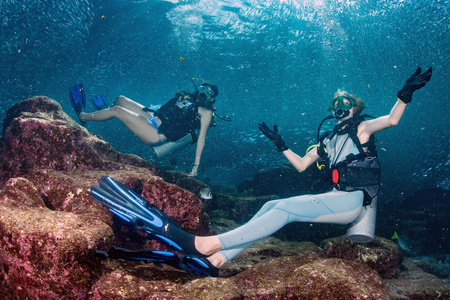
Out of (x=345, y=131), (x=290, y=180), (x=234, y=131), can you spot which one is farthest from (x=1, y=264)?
(x=234, y=131)

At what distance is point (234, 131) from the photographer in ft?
90.1

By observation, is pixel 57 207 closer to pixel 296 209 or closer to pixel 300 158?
pixel 296 209

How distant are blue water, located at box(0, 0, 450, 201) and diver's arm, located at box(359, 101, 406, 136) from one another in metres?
8.56

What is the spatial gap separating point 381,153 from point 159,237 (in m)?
35.3

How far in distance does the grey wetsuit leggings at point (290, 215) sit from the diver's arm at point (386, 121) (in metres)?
1.00

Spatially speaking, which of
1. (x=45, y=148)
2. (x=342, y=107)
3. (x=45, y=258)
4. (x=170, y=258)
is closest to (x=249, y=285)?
(x=170, y=258)

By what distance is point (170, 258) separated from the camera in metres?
2.14

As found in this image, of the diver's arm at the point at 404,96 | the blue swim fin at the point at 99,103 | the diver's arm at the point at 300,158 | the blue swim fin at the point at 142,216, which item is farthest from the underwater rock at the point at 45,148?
the diver's arm at the point at 404,96

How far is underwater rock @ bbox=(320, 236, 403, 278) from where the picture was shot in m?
3.53

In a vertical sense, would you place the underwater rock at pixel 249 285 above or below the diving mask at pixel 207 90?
below

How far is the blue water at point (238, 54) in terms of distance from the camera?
14750 millimetres

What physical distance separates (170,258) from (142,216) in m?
0.64

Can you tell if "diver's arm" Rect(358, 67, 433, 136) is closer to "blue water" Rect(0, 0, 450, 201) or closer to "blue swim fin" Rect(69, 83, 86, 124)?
"blue swim fin" Rect(69, 83, 86, 124)

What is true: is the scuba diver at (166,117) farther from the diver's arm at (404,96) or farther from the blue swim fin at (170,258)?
the diver's arm at (404,96)
